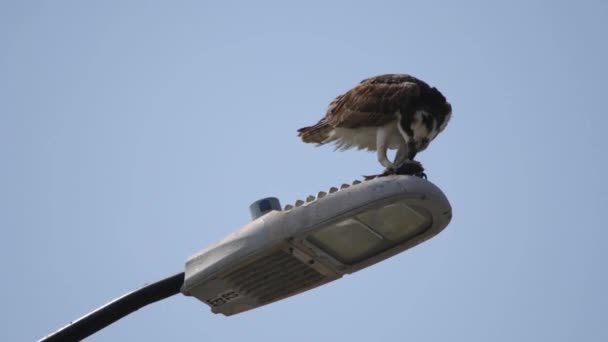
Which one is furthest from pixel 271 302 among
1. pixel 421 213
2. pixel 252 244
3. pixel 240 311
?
pixel 421 213

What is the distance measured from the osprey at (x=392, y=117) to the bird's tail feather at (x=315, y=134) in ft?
0.41

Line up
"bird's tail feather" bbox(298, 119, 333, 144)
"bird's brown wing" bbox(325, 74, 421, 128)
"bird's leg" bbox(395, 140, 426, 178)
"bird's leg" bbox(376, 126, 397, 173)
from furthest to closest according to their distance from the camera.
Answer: "bird's tail feather" bbox(298, 119, 333, 144) → "bird's brown wing" bbox(325, 74, 421, 128) → "bird's leg" bbox(376, 126, 397, 173) → "bird's leg" bbox(395, 140, 426, 178)

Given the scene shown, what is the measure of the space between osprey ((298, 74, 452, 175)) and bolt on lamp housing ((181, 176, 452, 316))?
2.27 meters

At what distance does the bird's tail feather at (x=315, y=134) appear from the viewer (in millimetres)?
8867

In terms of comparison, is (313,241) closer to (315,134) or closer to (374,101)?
(374,101)

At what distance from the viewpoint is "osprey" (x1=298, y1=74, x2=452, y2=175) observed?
25.2 ft

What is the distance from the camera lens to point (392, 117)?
7895 mm

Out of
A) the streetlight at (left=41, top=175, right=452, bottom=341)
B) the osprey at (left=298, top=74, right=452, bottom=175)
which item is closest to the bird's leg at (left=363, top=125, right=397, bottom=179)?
the osprey at (left=298, top=74, right=452, bottom=175)

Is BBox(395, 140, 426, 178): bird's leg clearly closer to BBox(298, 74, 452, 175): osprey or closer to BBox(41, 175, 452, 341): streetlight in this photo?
BBox(298, 74, 452, 175): osprey

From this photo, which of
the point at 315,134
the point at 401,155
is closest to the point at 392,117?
the point at 401,155

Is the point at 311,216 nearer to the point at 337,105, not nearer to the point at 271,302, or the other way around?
the point at 271,302

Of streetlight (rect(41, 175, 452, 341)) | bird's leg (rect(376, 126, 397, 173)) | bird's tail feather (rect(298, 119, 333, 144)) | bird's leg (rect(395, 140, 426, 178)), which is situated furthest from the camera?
bird's tail feather (rect(298, 119, 333, 144))

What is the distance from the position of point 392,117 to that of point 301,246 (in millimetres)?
3384

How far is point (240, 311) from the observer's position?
4988 millimetres
